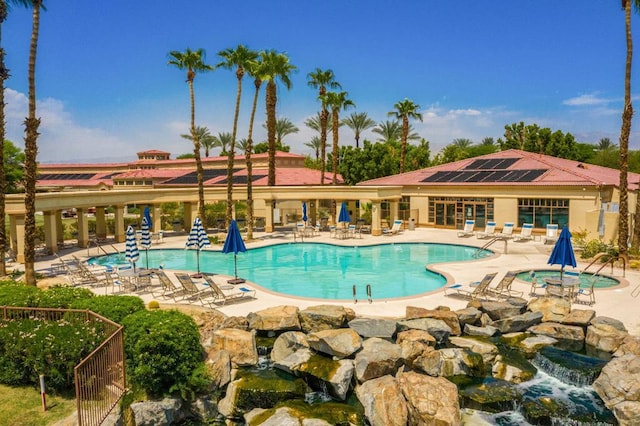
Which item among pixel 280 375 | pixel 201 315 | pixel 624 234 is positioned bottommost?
pixel 280 375

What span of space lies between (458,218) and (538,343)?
24295 millimetres

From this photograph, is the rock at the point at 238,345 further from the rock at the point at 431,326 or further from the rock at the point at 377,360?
the rock at the point at 431,326

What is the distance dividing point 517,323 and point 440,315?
7.94ft

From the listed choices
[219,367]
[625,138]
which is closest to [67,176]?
[219,367]

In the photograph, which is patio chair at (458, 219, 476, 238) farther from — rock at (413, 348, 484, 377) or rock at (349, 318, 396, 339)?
rock at (413, 348, 484, 377)

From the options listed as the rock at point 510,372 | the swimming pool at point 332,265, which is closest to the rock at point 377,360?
the rock at point 510,372

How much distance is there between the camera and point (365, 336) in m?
13.9

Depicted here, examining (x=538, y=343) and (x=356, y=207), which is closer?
(x=538, y=343)

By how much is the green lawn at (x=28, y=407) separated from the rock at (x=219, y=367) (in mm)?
3127

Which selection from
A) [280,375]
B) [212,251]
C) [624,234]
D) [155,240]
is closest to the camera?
[280,375]

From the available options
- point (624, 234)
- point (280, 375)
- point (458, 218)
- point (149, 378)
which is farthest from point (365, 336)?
point (458, 218)

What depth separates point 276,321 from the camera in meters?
14.8

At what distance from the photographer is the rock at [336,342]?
12773mm

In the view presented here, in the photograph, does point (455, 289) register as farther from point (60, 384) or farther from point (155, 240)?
point (155, 240)
